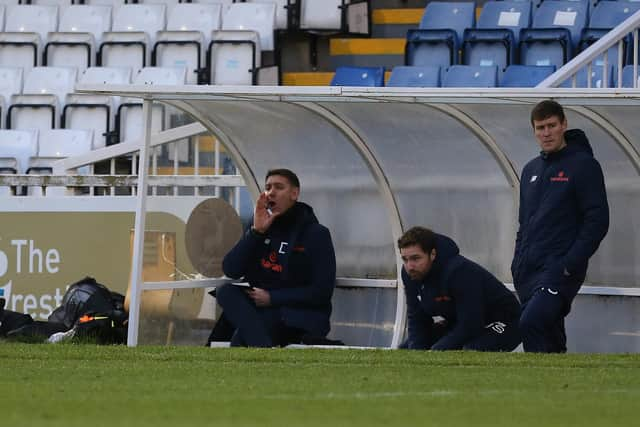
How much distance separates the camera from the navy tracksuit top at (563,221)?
941 centimetres

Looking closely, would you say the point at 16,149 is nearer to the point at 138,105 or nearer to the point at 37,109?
the point at 37,109

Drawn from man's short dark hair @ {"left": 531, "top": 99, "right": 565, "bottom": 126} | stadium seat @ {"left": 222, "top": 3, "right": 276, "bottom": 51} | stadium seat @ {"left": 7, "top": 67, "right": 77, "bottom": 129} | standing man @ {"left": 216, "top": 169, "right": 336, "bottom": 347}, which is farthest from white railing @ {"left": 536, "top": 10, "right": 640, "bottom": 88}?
stadium seat @ {"left": 7, "top": 67, "right": 77, "bottom": 129}

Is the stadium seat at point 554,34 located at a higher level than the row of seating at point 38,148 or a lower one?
higher

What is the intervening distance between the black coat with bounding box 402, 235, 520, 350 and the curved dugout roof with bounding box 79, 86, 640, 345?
144 centimetres

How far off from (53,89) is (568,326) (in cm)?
1006

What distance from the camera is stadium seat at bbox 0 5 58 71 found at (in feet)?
67.9

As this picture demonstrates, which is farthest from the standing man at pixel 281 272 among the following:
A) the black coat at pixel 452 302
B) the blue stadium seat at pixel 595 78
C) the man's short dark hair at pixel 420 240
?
the blue stadium seat at pixel 595 78

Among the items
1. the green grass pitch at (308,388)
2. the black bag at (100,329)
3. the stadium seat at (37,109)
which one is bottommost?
the black bag at (100,329)

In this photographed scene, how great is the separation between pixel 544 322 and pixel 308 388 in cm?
278

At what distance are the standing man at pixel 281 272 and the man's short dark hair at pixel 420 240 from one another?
124 cm

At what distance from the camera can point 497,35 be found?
59.4 ft

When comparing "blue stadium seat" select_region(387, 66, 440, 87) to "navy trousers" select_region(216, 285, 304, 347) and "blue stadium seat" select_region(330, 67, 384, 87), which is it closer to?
"blue stadium seat" select_region(330, 67, 384, 87)

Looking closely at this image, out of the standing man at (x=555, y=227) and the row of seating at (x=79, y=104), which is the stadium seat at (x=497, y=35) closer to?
the row of seating at (x=79, y=104)

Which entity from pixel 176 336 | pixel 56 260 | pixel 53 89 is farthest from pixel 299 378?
pixel 53 89
